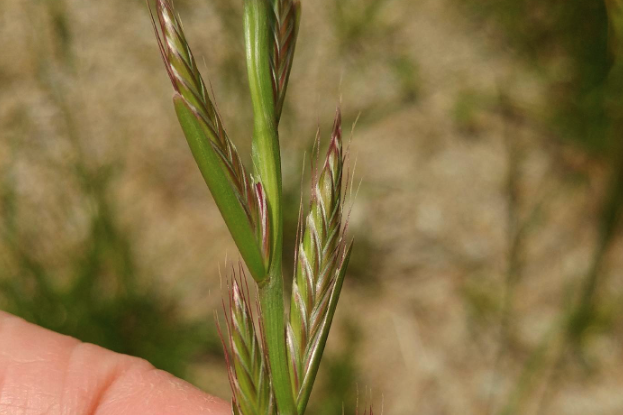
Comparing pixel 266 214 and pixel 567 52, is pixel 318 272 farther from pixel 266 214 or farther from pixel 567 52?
pixel 567 52

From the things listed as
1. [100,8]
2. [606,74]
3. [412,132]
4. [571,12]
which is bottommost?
[412,132]

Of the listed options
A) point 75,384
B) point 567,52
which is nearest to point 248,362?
point 75,384

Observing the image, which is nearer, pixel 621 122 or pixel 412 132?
pixel 621 122

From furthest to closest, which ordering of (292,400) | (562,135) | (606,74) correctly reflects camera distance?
(562,135)
(606,74)
(292,400)

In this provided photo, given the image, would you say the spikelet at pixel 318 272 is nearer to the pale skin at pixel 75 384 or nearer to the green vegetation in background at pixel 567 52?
the pale skin at pixel 75 384

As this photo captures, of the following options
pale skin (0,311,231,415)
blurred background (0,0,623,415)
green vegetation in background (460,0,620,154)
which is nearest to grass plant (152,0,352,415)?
pale skin (0,311,231,415)

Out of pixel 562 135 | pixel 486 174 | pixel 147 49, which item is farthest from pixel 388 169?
pixel 147 49

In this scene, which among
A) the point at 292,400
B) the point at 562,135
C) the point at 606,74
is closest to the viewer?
the point at 292,400

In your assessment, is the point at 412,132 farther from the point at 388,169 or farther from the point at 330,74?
the point at 330,74
